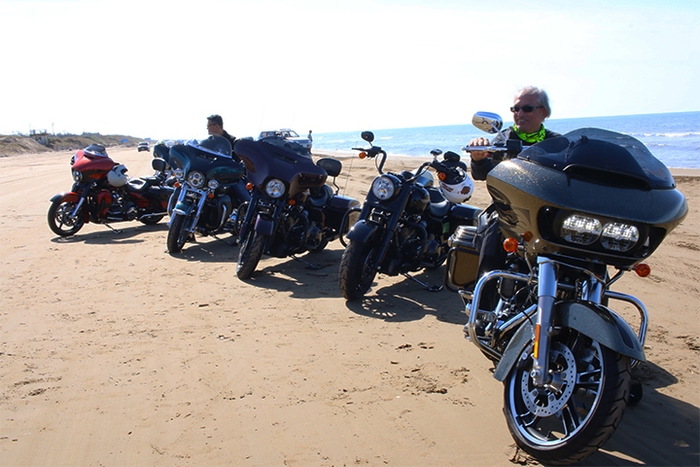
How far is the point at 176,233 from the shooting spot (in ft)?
23.7

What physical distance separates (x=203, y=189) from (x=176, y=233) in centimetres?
68

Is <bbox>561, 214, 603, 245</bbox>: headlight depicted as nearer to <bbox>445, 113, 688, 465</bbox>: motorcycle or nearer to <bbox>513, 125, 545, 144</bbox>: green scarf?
<bbox>445, 113, 688, 465</bbox>: motorcycle

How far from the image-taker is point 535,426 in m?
2.56

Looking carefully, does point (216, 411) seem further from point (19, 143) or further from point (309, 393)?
point (19, 143)

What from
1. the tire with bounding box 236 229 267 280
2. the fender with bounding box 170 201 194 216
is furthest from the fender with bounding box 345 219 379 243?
the fender with bounding box 170 201 194 216

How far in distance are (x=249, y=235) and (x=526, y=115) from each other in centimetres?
329

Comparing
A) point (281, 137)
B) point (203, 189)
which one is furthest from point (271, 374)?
point (203, 189)

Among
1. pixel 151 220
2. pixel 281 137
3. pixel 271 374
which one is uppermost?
pixel 281 137

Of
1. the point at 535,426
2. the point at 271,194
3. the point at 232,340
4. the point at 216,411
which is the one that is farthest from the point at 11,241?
the point at 535,426

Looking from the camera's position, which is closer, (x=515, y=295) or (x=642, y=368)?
(x=515, y=295)

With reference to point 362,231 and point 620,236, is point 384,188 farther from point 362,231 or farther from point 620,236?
point 620,236

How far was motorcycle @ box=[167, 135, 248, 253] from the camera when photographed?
7.27 meters

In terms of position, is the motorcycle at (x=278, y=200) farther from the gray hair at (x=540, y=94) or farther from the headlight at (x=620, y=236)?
the headlight at (x=620, y=236)

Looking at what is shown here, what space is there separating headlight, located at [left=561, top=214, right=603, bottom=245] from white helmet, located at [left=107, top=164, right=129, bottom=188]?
Answer: 792cm
